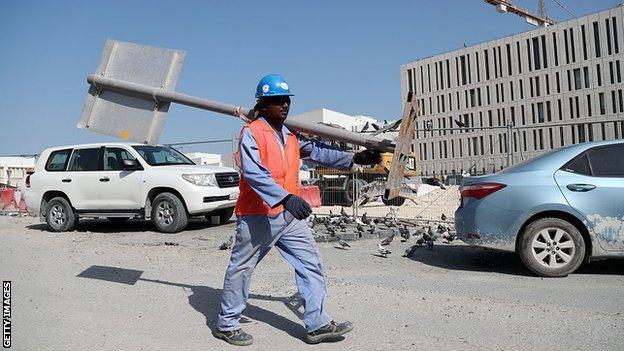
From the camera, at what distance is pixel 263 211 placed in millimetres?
4004

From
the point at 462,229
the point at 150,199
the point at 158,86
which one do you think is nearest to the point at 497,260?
the point at 462,229

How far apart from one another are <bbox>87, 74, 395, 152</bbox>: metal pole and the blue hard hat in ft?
1.19

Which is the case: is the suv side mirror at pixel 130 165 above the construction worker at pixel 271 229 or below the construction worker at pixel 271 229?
above

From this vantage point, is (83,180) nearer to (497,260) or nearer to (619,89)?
(497,260)

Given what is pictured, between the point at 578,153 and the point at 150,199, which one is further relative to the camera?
the point at 150,199

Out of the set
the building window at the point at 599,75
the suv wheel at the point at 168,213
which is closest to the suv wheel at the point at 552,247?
the suv wheel at the point at 168,213

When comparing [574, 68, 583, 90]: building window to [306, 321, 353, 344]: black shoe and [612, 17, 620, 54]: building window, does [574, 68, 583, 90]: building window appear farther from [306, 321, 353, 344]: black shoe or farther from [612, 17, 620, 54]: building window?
[306, 321, 353, 344]: black shoe

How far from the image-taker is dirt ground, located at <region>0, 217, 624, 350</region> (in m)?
4.03

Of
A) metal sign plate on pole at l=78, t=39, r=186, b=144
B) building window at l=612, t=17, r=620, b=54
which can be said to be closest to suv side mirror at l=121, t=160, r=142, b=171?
metal sign plate on pole at l=78, t=39, r=186, b=144

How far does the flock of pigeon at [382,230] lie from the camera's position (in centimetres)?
838

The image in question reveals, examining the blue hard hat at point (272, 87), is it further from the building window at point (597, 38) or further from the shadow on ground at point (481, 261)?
the building window at point (597, 38)

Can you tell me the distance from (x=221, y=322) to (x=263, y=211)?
2.92 feet

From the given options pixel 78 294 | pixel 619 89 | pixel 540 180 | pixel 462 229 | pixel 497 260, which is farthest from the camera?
pixel 619 89

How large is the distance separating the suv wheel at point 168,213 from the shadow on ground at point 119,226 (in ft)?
1.89
